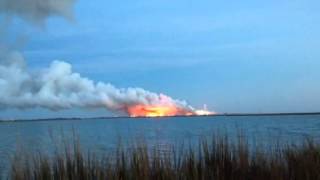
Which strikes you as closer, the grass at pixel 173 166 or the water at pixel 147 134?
the grass at pixel 173 166

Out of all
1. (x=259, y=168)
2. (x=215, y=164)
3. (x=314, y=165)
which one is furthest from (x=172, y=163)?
(x=314, y=165)

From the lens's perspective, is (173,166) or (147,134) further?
(147,134)

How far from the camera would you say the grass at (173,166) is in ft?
29.7

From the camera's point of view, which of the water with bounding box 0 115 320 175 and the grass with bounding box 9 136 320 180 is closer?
the grass with bounding box 9 136 320 180

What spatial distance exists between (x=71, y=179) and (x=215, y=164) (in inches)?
101

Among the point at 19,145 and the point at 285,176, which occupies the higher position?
the point at 19,145

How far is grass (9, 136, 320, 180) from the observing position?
905cm

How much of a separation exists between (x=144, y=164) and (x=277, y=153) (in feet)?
9.91

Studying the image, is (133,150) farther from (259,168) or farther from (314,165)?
(314,165)

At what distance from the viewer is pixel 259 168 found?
9555 mm

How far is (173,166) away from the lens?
9.57 metres

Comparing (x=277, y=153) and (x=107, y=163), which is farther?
(x=277, y=153)

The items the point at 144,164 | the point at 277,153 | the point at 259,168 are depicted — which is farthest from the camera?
the point at 277,153

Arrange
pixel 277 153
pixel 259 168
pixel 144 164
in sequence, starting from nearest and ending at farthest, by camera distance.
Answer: pixel 144 164 → pixel 259 168 → pixel 277 153
